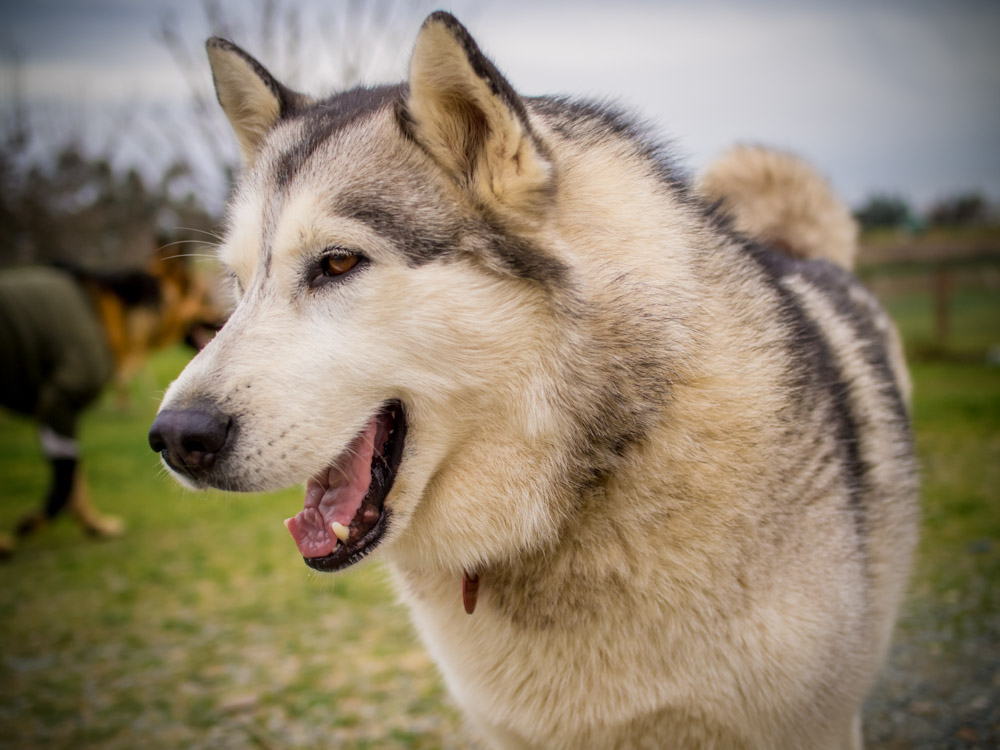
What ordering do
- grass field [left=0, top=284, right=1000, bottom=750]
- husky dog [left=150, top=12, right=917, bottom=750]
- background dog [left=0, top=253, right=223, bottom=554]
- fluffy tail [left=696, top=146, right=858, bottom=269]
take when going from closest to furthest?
husky dog [left=150, top=12, right=917, bottom=750] < grass field [left=0, top=284, right=1000, bottom=750] < fluffy tail [left=696, top=146, right=858, bottom=269] < background dog [left=0, top=253, right=223, bottom=554]

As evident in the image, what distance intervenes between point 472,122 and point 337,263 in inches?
20.7

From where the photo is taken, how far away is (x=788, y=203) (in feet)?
13.2

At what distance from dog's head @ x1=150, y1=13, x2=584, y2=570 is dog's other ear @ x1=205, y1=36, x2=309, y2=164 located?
0.56 meters

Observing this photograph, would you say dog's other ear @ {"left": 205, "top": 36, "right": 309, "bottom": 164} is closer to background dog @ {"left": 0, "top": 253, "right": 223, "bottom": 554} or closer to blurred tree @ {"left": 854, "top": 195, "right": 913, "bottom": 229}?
background dog @ {"left": 0, "top": 253, "right": 223, "bottom": 554}

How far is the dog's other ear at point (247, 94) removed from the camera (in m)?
2.27

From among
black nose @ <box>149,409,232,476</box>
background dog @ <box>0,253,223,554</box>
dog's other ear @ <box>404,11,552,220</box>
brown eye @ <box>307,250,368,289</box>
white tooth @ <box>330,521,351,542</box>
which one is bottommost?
background dog @ <box>0,253,223,554</box>

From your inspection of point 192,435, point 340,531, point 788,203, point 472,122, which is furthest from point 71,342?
point 788,203

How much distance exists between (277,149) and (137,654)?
13.8 feet

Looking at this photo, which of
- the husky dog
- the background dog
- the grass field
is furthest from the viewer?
the background dog

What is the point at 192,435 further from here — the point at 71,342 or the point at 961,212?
the point at 961,212

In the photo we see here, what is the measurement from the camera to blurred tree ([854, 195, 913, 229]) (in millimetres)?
18984

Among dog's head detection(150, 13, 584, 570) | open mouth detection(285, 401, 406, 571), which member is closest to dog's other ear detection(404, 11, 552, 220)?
dog's head detection(150, 13, 584, 570)

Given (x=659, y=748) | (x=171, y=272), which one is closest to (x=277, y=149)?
(x=659, y=748)

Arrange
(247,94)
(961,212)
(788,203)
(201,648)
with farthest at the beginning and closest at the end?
(961,212), (201,648), (788,203), (247,94)
